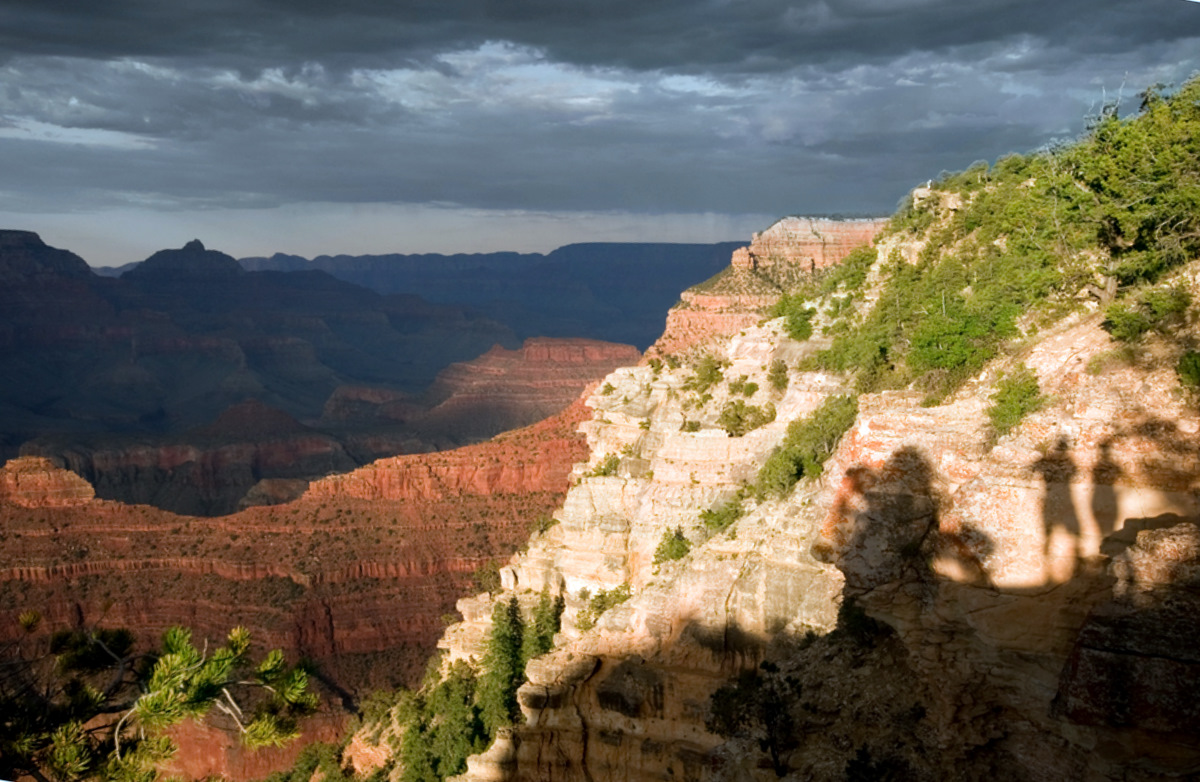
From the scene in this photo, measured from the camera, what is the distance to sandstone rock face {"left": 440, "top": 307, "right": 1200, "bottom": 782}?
428 inches

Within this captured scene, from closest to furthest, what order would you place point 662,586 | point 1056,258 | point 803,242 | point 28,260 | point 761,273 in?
point 1056,258, point 662,586, point 761,273, point 803,242, point 28,260

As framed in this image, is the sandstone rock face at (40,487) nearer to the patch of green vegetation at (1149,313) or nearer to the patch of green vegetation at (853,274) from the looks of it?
the patch of green vegetation at (853,274)

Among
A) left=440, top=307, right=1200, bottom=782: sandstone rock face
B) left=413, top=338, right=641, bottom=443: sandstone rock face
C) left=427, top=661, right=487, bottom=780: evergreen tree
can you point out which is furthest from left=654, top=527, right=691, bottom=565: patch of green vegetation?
left=413, top=338, right=641, bottom=443: sandstone rock face

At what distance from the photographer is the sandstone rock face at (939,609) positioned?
35.7ft

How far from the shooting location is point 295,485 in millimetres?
91312

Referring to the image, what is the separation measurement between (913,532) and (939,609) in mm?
1163

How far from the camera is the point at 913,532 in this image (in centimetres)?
1395

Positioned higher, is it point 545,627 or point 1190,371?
point 1190,371

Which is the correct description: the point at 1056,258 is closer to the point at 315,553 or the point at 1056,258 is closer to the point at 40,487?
the point at 315,553

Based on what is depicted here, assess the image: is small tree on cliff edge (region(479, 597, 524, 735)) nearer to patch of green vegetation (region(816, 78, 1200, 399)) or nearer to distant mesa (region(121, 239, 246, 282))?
patch of green vegetation (region(816, 78, 1200, 399))

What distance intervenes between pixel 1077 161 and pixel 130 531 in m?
47.9

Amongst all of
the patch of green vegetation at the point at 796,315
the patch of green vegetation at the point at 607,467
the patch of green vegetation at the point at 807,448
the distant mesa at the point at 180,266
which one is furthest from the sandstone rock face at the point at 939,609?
the distant mesa at the point at 180,266

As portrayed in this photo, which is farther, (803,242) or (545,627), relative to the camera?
(803,242)

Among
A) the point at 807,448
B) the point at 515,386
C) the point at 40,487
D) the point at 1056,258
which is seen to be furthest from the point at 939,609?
the point at 515,386
